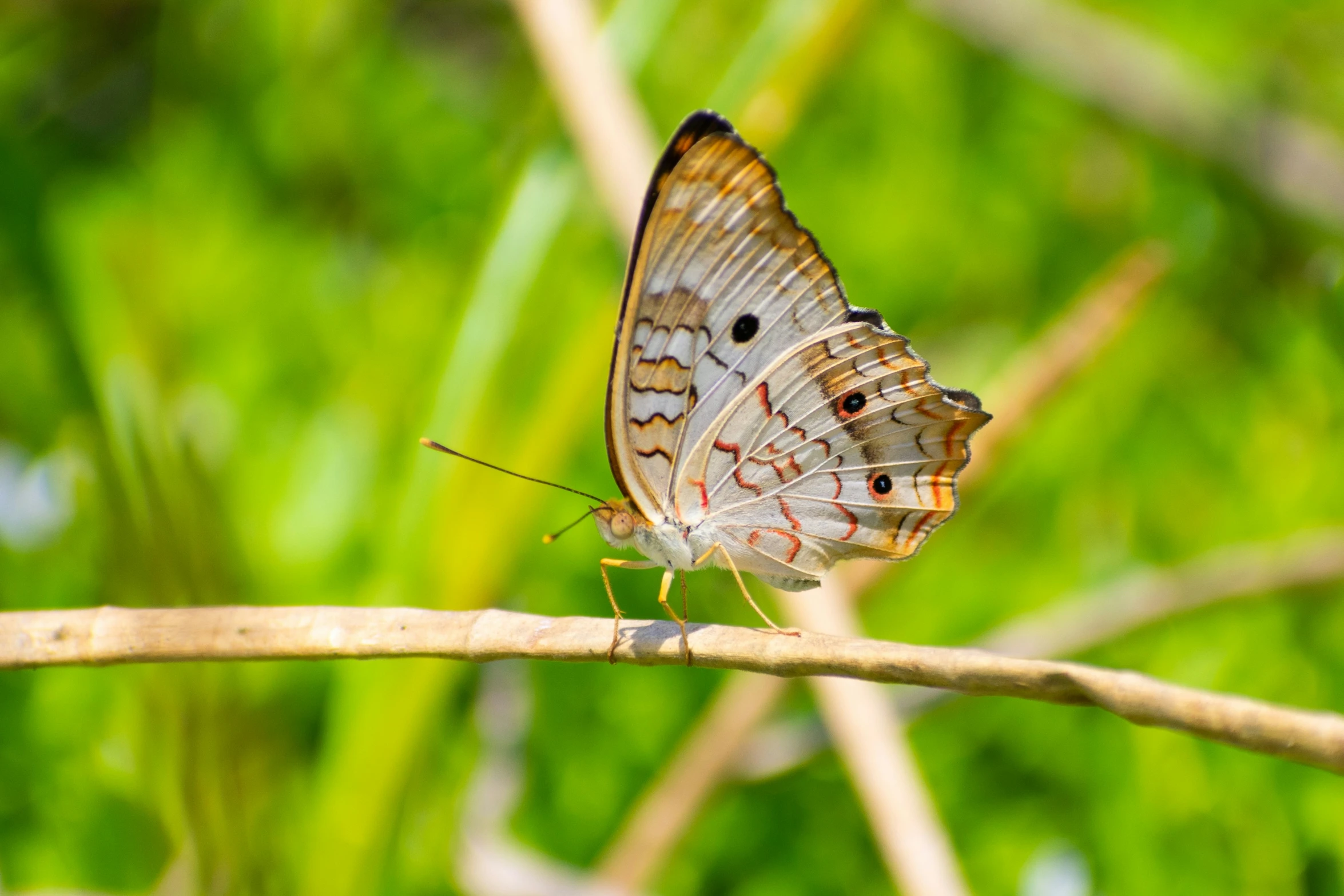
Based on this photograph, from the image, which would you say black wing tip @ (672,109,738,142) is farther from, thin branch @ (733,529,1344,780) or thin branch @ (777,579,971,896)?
thin branch @ (733,529,1344,780)

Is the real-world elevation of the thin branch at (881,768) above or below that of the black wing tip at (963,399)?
below

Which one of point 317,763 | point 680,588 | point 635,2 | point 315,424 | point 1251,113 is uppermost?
point 1251,113

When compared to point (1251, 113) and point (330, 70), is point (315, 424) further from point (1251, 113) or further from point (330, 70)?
point (1251, 113)

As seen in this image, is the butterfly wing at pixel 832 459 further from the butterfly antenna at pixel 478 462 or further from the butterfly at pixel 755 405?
the butterfly antenna at pixel 478 462

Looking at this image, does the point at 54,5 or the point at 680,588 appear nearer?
the point at 680,588

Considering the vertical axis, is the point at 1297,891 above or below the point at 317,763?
above

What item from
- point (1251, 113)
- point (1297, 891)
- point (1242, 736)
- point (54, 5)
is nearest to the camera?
point (1242, 736)

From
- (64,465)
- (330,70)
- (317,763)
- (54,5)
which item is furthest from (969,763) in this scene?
(54,5)

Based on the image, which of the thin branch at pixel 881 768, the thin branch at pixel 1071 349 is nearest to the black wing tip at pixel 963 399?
the thin branch at pixel 1071 349

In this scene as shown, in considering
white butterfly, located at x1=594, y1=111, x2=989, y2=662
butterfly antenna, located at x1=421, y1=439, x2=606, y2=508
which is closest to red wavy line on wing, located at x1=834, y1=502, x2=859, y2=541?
white butterfly, located at x1=594, y1=111, x2=989, y2=662
